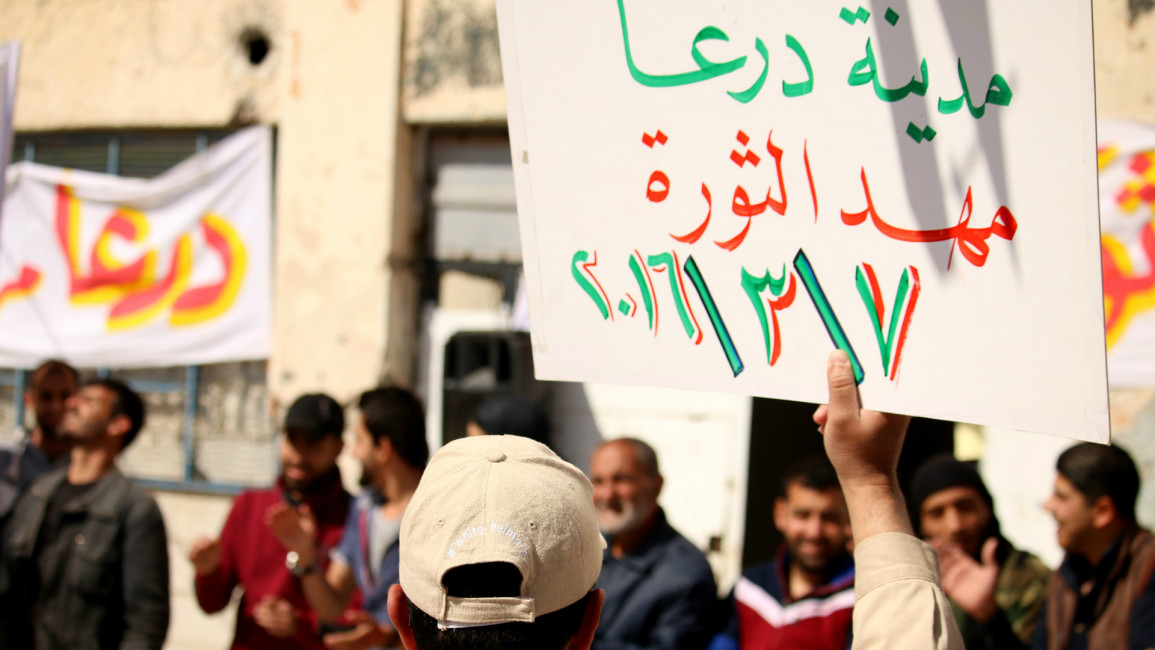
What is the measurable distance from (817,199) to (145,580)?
2770 millimetres

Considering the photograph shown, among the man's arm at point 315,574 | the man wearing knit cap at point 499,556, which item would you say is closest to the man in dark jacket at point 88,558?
the man's arm at point 315,574

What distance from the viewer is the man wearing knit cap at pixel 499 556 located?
3.75 feet

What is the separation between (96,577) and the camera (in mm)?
3305

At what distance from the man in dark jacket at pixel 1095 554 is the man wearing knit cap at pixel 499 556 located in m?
2.12

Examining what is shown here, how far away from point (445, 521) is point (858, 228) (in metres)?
0.69

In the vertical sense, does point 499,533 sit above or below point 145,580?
above

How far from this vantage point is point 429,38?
17.6 ft

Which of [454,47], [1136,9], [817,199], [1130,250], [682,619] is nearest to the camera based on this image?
[817,199]

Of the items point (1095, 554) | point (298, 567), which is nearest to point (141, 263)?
point (298, 567)

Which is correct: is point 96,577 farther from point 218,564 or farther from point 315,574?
point 315,574

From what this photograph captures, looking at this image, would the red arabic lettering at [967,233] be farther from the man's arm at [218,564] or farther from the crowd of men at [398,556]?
the man's arm at [218,564]

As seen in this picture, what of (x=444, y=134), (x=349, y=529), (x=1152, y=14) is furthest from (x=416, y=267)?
(x=1152, y=14)

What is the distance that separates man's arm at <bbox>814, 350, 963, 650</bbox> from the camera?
117cm

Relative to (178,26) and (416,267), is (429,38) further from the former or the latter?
(178,26)
